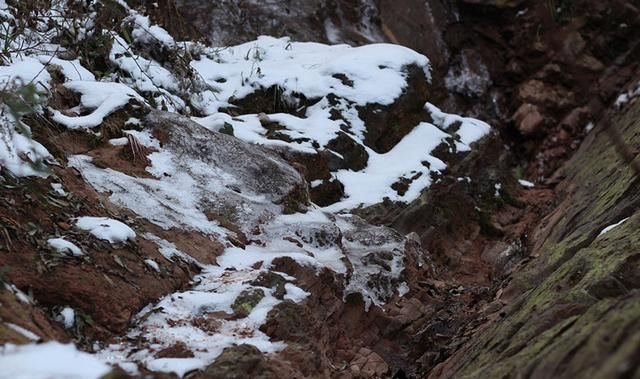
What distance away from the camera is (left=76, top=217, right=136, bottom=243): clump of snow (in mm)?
4188

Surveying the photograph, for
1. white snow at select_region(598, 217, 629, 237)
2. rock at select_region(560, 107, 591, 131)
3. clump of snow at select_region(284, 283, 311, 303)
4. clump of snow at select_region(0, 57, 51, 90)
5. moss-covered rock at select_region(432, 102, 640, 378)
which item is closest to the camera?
moss-covered rock at select_region(432, 102, 640, 378)

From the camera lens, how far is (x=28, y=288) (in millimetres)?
3518

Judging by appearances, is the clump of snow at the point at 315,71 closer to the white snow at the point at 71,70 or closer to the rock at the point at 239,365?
the white snow at the point at 71,70

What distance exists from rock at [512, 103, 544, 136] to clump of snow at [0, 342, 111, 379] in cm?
1033

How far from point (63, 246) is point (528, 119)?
31.8 feet

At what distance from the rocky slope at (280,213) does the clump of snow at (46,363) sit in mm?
13

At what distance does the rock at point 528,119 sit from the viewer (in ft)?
38.9

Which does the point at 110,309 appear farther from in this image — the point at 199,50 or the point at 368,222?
the point at 199,50


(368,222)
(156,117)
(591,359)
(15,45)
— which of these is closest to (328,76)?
(368,222)

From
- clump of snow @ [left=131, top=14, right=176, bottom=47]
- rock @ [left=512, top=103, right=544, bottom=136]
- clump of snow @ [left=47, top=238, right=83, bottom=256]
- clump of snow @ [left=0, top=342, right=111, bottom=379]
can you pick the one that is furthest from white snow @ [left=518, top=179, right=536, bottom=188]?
clump of snow @ [left=0, top=342, right=111, bottom=379]

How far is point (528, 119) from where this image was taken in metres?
11.9

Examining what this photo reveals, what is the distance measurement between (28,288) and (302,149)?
4.06m

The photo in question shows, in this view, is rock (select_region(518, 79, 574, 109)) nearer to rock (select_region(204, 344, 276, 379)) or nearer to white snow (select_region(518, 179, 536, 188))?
white snow (select_region(518, 179, 536, 188))

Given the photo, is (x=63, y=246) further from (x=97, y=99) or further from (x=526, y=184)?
(x=526, y=184)
